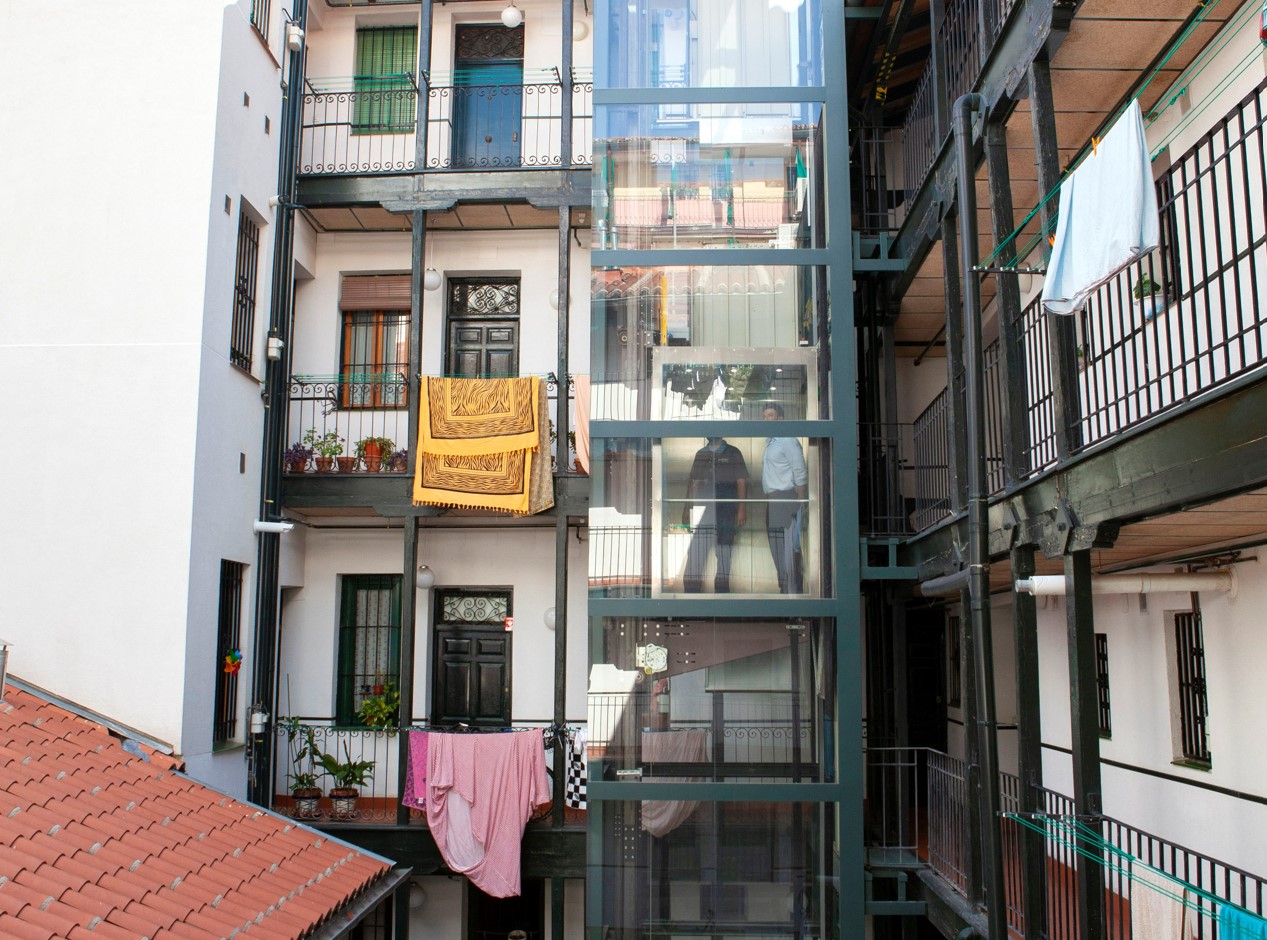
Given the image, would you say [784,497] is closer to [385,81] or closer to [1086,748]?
[1086,748]

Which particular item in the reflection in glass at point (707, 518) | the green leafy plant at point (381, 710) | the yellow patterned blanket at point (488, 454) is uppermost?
the yellow patterned blanket at point (488, 454)

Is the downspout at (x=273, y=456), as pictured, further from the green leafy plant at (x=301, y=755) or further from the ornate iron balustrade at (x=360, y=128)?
the ornate iron balustrade at (x=360, y=128)

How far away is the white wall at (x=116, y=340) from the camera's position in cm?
1072

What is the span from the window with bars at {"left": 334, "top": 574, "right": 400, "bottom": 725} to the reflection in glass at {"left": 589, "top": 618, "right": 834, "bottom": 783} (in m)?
4.20

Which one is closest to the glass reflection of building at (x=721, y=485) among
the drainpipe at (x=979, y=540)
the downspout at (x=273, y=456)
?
the drainpipe at (x=979, y=540)

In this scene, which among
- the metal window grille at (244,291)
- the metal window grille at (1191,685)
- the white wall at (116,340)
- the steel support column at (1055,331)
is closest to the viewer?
the steel support column at (1055,331)

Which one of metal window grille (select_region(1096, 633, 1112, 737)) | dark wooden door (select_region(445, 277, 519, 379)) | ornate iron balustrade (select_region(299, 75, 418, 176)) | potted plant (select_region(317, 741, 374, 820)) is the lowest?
potted plant (select_region(317, 741, 374, 820))

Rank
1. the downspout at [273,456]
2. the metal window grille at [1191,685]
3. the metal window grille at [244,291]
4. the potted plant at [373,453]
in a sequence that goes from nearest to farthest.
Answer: the metal window grille at [1191,685] < the metal window grille at [244,291] < the downspout at [273,456] < the potted plant at [373,453]

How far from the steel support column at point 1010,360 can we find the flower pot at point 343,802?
8319 millimetres

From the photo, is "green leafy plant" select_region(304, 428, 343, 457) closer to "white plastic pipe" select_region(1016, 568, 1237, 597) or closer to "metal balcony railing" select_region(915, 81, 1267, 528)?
"metal balcony railing" select_region(915, 81, 1267, 528)

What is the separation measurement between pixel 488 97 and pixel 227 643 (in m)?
7.82

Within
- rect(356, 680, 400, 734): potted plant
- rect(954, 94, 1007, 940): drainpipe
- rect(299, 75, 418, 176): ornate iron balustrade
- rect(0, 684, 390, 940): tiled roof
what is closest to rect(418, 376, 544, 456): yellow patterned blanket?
rect(356, 680, 400, 734): potted plant

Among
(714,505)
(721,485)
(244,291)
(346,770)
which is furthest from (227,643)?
(721,485)

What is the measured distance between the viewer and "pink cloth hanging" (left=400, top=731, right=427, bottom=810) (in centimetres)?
1251
